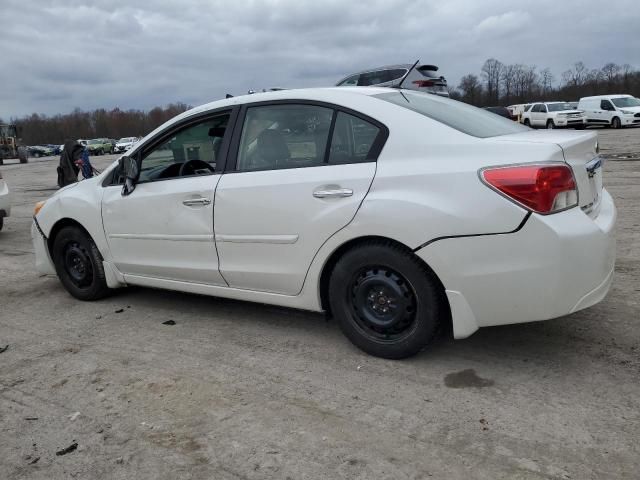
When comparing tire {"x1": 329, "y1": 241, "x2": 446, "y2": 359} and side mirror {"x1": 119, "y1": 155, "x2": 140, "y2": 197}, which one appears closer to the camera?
tire {"x1": 329, "y1": 241, "x2": 446, "y2": 359}

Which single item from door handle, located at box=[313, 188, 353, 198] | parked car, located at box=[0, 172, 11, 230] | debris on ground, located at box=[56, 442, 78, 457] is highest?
door handle, located at box=[313, 188, 353, 198]

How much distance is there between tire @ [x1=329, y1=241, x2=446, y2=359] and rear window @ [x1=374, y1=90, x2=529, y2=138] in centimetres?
83

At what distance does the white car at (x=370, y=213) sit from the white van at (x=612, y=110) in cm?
2863

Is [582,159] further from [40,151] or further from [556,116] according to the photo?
[40,151]

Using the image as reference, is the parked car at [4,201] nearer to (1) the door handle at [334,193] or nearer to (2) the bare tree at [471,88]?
(1) the door handle at [334,193]

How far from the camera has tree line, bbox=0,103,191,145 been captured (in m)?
100

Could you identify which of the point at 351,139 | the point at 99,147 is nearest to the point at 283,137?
the point at 351,139

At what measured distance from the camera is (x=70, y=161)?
11570 millimetres

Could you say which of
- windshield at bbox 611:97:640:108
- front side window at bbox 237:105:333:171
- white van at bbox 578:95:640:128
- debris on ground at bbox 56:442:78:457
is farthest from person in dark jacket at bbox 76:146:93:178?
windshield at bbox 611:97:640:108

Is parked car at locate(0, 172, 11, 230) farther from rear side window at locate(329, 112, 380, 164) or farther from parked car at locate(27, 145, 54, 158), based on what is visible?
parked car at locate(27, 145, 54, 158)

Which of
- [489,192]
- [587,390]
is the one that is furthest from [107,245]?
[587,390]

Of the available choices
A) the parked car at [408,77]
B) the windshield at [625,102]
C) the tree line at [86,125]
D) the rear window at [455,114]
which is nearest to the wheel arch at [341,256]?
the rear window at [455,114]

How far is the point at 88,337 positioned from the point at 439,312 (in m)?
2.60

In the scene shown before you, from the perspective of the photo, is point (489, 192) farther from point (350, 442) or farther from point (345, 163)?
point (350, 442)
